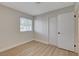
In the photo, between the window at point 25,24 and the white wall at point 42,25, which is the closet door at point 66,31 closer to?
the white wall at point 42,25

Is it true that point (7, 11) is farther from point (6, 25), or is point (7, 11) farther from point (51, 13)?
point (51, 13)

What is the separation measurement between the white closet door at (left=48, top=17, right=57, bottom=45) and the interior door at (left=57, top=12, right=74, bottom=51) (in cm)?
36

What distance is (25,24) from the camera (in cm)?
486

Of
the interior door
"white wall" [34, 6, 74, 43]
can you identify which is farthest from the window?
the interior door

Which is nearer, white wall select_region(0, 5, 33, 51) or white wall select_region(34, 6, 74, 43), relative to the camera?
white wall select_region(0, 5, 33, 51)

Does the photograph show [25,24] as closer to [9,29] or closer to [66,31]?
[9,29]

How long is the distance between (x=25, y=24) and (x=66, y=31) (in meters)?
2.57

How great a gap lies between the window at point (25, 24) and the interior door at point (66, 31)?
81.8 inches

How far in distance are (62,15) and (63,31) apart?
0.70m

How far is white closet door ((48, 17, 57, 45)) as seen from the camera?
396 centimetres

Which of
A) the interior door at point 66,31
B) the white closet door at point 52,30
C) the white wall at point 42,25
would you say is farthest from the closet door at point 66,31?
the white wall at point 42,25

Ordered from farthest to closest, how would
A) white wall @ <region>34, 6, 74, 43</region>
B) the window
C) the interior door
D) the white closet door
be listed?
the window < white wall @ <region>34, 6, 74, 43</region> < the white closet door < the interior door

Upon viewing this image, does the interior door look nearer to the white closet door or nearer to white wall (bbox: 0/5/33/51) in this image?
the white closet door

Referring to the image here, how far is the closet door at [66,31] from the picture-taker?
3062 millimetres
